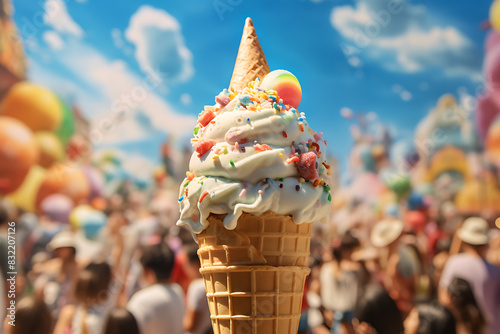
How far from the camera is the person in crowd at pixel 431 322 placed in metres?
3.28

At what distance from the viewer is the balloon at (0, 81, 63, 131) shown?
5.92m

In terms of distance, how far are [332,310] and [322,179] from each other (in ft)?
9.73

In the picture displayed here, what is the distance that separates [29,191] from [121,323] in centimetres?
354

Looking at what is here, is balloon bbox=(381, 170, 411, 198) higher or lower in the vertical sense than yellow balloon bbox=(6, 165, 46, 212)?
higher

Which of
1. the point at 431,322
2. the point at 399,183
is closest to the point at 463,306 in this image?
the point at 431,322

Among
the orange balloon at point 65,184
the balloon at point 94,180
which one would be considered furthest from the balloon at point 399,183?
the orange balloon at point 65,184

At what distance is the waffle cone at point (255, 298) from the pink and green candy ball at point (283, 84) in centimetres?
73

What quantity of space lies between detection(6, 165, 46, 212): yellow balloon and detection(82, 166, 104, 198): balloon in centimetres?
61

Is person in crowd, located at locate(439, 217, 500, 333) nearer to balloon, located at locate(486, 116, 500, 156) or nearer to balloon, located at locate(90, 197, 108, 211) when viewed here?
balloon, located at locate(486, 116, 500, 156)

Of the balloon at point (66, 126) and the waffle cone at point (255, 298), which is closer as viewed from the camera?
the waffle cone at point (255, 298)

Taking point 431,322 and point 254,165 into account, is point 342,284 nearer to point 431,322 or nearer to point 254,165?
point 431,322

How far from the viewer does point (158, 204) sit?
6.50m

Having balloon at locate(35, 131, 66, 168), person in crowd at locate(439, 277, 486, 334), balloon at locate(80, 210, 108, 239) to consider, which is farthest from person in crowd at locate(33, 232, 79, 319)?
person in crowd at locate(439, 277, 486, 334)

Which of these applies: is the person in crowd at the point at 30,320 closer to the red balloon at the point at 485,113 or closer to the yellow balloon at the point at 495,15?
the red balloon at the point at 485,113
